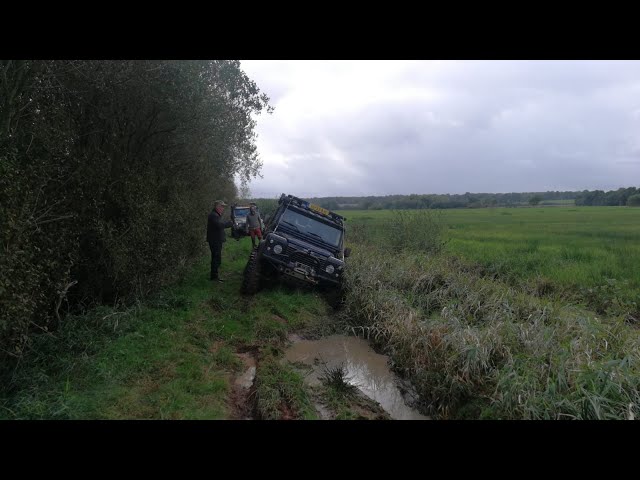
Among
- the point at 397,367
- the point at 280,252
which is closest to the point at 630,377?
the point at 397,367

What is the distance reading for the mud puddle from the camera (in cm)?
433

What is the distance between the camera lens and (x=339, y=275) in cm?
727

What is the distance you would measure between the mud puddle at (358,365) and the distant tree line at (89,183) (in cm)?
278

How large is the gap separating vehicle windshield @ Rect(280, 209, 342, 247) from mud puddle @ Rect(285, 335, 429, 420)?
2.54 metres

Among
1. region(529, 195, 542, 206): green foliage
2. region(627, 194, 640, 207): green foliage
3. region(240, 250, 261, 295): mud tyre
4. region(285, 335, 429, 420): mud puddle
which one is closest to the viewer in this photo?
region(285, 335, 429, 420): mud puddle

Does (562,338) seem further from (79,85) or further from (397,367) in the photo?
(79,85)

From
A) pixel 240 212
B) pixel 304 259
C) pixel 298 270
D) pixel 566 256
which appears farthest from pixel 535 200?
pixel 298 270

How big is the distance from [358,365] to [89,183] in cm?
426

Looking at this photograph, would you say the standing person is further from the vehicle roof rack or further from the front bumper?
the front bumper

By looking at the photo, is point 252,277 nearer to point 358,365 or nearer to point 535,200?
point 358,365

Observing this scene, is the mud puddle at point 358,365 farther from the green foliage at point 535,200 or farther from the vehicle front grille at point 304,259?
the green foliage at point 535,200

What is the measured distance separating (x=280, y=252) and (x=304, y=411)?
12.3 feet

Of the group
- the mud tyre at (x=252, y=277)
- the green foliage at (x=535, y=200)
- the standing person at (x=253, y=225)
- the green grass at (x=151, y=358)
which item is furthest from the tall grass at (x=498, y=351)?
the green foliage at (x=535, y=200)

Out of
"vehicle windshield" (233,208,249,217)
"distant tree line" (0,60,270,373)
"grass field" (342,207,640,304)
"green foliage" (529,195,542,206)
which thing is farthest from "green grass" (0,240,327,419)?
"green foliage" (529,195,542,206)
